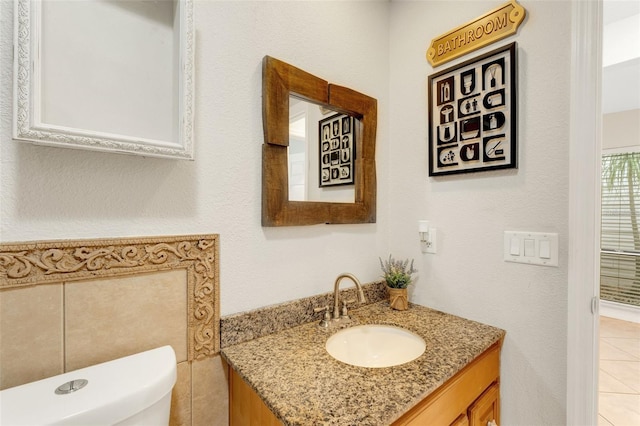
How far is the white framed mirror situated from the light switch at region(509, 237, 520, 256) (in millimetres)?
→ 1172

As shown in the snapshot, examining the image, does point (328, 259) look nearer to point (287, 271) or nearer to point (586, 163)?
point (287, 271)

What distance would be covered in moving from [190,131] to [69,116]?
258mm

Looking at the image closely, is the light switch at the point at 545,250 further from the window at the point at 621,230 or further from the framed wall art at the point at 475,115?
the window at the point at 621,230

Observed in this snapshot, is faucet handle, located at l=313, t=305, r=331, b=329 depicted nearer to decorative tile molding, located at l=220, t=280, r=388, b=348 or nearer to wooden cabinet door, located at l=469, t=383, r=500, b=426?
decorative tile molding, located at l=220, t=280, r=388, b=348

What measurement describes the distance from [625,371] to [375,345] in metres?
2.56

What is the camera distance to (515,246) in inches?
42.0

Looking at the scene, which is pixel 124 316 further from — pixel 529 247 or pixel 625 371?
pixel 625 371

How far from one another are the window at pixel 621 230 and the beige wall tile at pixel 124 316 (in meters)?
4.45

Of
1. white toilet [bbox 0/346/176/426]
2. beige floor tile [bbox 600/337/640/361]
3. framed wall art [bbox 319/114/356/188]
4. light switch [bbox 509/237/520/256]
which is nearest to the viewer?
white toilet [bbox 0/346/176/426]

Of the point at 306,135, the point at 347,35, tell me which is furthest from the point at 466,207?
the point at 347,35

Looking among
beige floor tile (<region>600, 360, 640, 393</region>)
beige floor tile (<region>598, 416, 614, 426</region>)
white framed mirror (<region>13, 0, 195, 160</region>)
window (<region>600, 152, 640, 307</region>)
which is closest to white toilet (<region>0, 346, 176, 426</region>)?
white framed mirror (<region>13, 0, 195, 160</region>)

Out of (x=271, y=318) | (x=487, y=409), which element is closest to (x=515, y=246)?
(x=487, y=409)

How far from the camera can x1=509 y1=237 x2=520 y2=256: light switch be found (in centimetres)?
106

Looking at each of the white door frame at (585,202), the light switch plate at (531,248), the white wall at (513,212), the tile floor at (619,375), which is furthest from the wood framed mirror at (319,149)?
the tile floor at (619,375)
